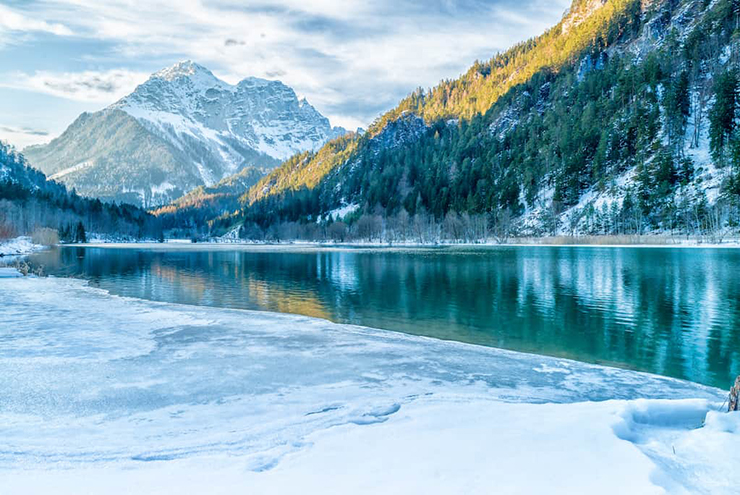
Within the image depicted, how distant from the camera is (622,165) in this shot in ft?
439

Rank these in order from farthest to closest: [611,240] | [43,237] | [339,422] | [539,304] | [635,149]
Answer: [43,237]
[635,149]
[611,240]
[539,304]
[339,422]

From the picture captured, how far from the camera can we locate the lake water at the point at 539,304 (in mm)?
16406

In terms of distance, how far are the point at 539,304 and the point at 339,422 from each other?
22252mm

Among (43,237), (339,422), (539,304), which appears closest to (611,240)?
(539,304)

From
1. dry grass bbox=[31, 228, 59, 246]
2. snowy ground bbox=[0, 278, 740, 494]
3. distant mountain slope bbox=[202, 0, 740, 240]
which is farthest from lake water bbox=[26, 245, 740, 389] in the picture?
dry grass bbox=[31, 228, 59, 246]

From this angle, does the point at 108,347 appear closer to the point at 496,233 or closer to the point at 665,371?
the point at 665,371

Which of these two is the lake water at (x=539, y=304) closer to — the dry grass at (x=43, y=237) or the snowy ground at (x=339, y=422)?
the snowy ground at (x=339, y=422)

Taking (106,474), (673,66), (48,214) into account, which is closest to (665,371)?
(106,474)

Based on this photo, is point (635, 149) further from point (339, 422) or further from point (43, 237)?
point (43, 237)

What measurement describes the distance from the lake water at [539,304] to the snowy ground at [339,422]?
16.8 feet

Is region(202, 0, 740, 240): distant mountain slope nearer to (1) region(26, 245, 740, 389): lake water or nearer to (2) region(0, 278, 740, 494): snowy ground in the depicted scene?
(1) region(26, 245, 740, 389): lake water

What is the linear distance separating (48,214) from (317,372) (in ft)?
729

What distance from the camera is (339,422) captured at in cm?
714

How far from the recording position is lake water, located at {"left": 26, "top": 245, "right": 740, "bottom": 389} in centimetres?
1641
